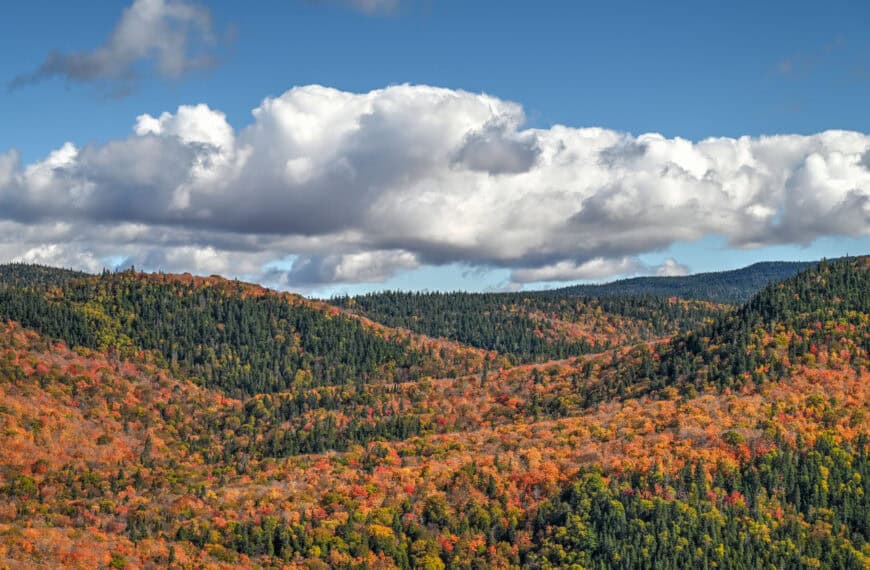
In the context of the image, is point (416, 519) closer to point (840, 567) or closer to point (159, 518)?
point (159, 518)

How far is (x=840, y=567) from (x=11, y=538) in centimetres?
16788

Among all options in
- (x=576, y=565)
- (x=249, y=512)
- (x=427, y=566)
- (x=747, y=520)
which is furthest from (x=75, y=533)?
(x=747, y=520)

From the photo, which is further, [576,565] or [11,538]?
[576,565]

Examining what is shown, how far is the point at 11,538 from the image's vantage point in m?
155

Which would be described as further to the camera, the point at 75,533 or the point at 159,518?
the point at 159,518

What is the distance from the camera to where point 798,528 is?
190500mm

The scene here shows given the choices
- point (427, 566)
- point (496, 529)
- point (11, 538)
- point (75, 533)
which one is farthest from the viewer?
point (496, 529)

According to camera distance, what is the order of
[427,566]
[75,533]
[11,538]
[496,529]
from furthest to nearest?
[496,529] → [427,566] → [75,533] → [11,538]

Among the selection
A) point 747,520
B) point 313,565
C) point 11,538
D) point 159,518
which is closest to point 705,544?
point 747,520

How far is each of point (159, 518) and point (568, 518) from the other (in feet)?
303

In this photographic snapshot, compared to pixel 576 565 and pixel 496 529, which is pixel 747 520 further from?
pixel 496 529

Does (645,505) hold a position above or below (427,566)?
above

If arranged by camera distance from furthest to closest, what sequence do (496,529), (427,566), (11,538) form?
1. (496,529)
2. (427,566)
3. (11,538)

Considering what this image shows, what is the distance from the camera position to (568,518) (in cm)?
19125
